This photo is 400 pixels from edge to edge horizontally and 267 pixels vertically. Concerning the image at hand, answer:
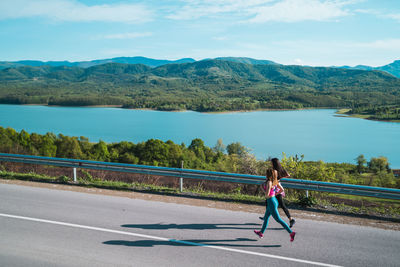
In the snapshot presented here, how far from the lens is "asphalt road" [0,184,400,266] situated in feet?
19.2

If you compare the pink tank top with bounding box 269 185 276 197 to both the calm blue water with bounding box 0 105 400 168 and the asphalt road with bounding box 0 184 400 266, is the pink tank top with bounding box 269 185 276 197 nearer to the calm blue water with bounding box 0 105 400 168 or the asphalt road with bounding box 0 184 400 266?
the asphalt road with bounding box 0 184 400 266

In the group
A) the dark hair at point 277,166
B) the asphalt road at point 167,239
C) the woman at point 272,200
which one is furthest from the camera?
the dark hair at point 277,166

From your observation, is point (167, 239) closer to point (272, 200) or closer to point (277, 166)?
point (272, 200)

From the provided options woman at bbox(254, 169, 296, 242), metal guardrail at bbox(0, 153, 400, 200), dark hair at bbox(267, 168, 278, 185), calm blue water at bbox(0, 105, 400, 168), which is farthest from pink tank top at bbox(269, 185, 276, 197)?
calm blue water at bbox(0, 105, 400, 168)

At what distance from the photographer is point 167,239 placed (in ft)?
22.1

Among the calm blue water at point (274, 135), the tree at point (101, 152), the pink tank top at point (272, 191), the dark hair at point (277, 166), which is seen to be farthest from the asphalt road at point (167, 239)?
the calm blue water at point (274, 135)

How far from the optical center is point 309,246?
645cm

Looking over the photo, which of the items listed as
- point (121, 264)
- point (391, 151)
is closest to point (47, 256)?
point (121, 264)

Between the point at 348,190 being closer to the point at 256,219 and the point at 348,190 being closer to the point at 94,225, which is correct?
the point at 256,219

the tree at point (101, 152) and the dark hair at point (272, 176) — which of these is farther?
the tree at point (101, 152)

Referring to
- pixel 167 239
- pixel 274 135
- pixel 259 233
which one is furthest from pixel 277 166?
pixel 274 135

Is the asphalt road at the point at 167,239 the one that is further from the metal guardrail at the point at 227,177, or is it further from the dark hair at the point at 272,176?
the metal guardrail at the point at 227,177

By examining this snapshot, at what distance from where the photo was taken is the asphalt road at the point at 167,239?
587 cm

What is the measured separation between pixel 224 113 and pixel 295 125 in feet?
197
